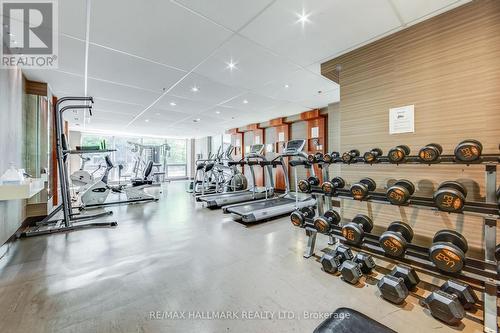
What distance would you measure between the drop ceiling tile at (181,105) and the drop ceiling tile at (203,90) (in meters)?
0.28

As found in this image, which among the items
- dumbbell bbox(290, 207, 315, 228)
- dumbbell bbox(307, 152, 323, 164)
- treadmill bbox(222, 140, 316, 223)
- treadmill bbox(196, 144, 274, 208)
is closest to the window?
treadmill bbox(196, 144, 274, 208)

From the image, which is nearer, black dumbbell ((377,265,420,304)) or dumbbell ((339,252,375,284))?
black dumbbell ((377,265,420,304))

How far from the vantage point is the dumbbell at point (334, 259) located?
2.15 metres

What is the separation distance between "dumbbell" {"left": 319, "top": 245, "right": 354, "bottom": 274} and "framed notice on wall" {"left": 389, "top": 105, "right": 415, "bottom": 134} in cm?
162

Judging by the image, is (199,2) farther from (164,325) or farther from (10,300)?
(10,300)

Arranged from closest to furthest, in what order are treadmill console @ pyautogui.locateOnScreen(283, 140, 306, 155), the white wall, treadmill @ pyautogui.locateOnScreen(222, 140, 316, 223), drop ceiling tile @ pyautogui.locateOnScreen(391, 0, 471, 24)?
drop ceiling tile @ pyautogui.locateOnScreen(391, 0, 471, 24), the white wall, treadmill @ pyautogui.locateOnScreen(222, 140, 316, 223), treadmill console @ pyautogui.locateOnScreen(283, 140, 306, 155)

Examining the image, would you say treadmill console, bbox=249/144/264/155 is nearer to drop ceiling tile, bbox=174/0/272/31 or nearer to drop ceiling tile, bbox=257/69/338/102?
drop ceiling tile, bbox=257/69/338/102

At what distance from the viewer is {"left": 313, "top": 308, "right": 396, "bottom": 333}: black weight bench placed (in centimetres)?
143

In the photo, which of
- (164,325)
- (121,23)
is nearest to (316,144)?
(121,23)

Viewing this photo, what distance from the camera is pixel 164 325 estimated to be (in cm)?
149

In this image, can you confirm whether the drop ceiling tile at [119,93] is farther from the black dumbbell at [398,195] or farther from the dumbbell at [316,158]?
the black dumbbell at [398,195]

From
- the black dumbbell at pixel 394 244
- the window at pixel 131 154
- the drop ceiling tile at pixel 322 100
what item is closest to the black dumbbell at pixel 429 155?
the black dumbbell at pixel 394 244

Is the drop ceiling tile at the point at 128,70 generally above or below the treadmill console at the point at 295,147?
above

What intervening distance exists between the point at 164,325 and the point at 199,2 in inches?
114
